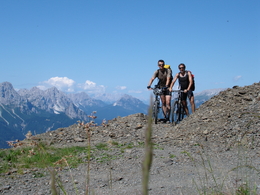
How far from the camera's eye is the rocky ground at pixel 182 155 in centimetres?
474

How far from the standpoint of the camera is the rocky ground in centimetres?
474

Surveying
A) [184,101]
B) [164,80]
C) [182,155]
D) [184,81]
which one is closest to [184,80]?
[184,81]

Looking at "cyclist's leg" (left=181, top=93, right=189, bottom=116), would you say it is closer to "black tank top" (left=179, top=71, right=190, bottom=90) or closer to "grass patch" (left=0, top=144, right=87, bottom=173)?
"black tank top" (left=179, top=71, right=190, bottom=90)

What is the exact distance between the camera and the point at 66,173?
664 centimetres

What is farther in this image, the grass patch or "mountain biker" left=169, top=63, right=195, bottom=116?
"mountain biker" left=169, top=63, right=195, bottom=116

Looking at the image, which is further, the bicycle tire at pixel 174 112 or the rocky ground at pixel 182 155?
the bicycle tire at pixel 174 112

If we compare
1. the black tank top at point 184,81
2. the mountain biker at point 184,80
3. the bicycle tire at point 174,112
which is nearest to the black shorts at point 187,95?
the mountain biker at point 184,80

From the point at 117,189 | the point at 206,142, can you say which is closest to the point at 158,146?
the point at 206,142

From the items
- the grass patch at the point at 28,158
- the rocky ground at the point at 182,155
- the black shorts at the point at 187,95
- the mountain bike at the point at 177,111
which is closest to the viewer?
the rocky ground at the point at 182,155

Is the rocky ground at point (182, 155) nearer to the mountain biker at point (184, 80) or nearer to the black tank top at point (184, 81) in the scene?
the mountain biker at point (184, 80)

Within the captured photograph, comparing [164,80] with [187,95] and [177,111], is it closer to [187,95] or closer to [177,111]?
[187,95]

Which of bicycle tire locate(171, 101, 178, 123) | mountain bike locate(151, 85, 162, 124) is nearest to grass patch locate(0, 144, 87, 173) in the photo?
mountain bike locate(151, 85, 162, 124)

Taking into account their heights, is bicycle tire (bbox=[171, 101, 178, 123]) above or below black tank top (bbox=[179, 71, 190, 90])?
below

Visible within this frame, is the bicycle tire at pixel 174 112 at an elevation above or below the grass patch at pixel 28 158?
above
